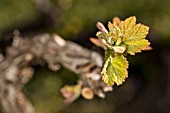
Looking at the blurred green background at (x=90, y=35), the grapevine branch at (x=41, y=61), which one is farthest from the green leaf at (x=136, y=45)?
the blurred green background at (x=90, y=35)

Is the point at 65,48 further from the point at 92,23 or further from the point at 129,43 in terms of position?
the point at 92,23

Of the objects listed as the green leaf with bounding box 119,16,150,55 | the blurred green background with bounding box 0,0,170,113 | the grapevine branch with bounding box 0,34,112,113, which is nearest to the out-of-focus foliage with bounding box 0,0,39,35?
the blurred green background with bounding box 0,0,170,113

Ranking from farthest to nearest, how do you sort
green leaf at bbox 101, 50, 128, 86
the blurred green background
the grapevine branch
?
the blurred green background < the grapevine branch < green leaf at bbox 101, 50, 128, 86

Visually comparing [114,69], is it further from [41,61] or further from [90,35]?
[90,35]

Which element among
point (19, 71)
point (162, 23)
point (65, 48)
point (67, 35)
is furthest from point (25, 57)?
point (162, 23)

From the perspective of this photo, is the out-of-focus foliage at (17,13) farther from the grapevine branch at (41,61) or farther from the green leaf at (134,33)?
the green leaf at (134,33)

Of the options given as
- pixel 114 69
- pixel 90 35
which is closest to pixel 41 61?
pixel 90 35

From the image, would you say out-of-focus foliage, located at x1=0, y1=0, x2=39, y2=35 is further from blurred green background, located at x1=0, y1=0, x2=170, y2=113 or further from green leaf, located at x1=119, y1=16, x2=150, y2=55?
green leaf, located at x1=119, y1=16, x2=150, y2=55
